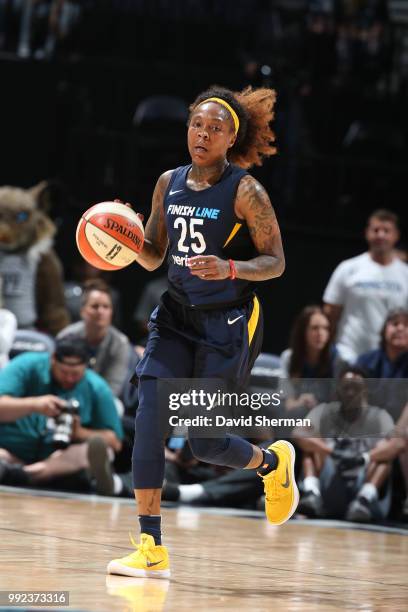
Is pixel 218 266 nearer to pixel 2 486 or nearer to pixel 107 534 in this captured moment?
pixel 107 534

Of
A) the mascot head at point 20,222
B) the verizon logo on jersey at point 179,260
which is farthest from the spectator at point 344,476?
the mascot head at point 20,222

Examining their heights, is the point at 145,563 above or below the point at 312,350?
below

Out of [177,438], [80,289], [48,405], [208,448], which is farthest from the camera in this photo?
[80,289]

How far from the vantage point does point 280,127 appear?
11.7 m

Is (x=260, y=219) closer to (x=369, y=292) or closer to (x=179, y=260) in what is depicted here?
(x=179, y=260)

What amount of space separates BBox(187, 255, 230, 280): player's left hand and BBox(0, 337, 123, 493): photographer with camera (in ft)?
11.8

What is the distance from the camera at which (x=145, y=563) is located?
476 centimetres

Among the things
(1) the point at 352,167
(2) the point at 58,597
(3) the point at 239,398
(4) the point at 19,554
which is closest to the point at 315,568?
(3) the point at 239,398

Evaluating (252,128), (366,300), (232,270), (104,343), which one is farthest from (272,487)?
(366,300)

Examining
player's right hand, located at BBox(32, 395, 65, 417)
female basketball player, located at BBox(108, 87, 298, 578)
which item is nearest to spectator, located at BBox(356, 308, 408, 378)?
player's right hand, located at BBox(32, 395, 65, 417)

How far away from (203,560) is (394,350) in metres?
3.46

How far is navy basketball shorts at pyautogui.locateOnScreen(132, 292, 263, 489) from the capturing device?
15.7 ft

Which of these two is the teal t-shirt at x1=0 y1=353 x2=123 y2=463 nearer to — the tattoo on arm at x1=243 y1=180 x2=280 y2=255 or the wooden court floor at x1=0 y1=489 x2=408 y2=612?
the wooden court floor at x1=0 y1=489 x2=408 y2=612

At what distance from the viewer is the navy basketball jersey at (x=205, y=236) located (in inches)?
194
